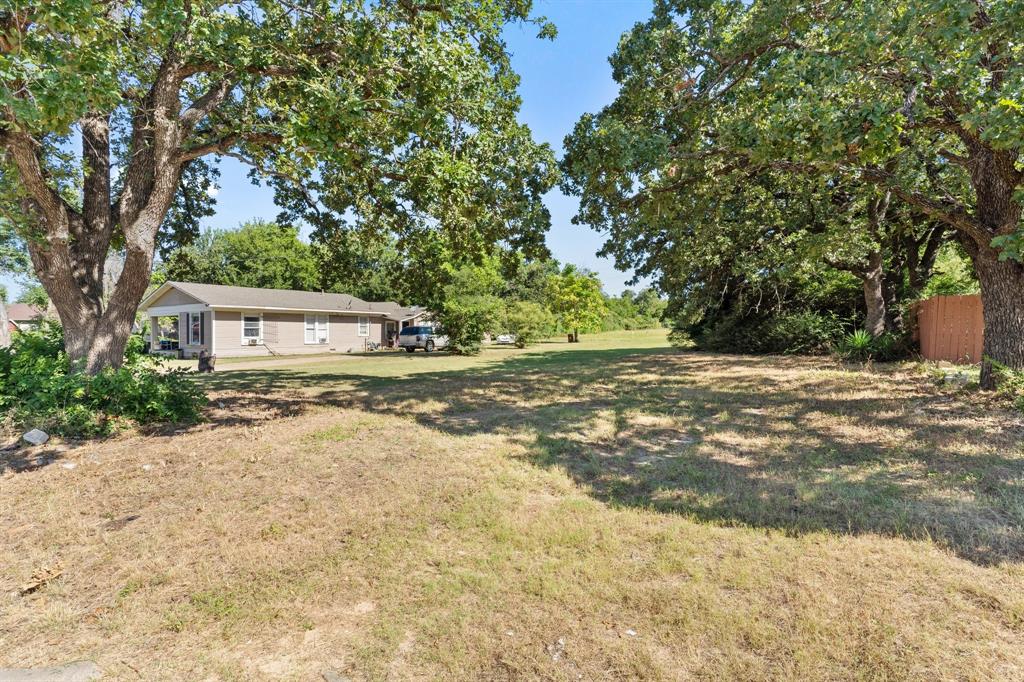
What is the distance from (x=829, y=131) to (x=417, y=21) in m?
5.57

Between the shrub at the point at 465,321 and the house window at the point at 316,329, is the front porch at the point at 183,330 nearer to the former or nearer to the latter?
the house window at the point at 316,329

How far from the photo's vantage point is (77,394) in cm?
581

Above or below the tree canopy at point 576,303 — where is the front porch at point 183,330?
below

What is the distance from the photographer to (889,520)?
3285 mm

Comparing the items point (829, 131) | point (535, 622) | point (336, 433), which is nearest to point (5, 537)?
point (336, 433)

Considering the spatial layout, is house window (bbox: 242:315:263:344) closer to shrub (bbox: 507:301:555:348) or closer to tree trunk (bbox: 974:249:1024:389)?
shrub (bbox: 507:301:555:348)

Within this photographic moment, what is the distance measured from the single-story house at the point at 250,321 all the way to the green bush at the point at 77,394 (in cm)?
1620

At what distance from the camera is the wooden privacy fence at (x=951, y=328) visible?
10.1m

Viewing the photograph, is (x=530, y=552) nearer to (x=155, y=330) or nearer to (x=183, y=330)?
(x=183, y=330)

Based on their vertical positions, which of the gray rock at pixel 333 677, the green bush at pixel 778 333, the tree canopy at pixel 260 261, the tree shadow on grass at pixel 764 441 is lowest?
the gray rock at pixel 333 677

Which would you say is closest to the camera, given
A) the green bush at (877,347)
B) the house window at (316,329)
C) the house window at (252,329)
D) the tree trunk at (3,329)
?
the tree trunk at (3,329)

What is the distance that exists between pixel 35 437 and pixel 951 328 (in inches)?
652

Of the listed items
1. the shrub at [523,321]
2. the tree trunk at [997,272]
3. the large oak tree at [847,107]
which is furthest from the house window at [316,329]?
the tree trunk at [997,272]

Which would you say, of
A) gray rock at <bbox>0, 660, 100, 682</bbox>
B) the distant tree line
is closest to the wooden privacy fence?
the distant tree line
